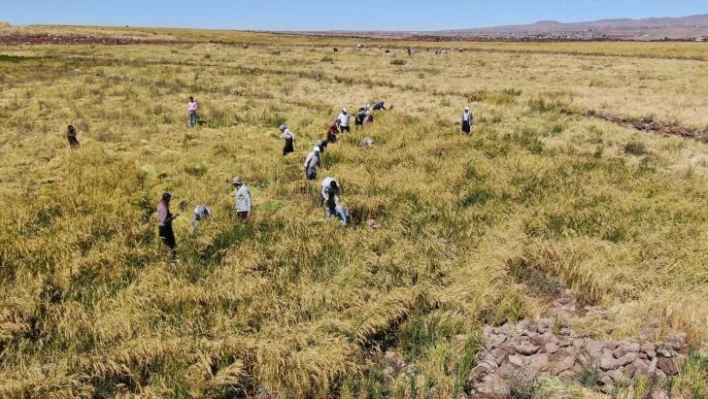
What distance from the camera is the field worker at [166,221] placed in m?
10.4

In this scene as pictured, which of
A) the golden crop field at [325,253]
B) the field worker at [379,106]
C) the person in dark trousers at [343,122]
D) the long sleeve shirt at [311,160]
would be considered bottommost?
the golden crop field at [325,253]

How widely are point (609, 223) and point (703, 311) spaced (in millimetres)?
3828

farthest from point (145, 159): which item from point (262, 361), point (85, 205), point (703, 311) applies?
point (703, 311)

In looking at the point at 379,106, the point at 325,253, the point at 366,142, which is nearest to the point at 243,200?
the point at 325,253

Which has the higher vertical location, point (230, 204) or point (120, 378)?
point (230, 204)

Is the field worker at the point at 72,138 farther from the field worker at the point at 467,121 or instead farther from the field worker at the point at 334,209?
the field worker at the point at 467,121

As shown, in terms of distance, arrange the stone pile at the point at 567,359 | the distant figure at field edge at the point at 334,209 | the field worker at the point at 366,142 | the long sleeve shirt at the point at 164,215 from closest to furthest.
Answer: the stone pile at the point at 567,359, the long sleeve shirt at the point at 164,215, the distant figure at field edge at the point at 334,209, the field worker at the point at 366,142

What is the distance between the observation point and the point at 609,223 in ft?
37.5

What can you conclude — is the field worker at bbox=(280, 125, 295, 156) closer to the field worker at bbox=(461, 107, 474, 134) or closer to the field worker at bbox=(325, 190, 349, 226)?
the field worker at bbox=(325, 190, 349, 226)

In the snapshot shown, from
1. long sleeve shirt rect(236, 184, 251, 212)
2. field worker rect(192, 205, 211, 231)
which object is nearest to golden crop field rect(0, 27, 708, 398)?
field worker rect(192, 205, 211, 231)

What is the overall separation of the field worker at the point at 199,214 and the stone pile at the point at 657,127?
70.0ft

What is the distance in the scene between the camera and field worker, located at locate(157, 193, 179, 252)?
10.4 m

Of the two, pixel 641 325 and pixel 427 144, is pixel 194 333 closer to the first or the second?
pixel 641 325

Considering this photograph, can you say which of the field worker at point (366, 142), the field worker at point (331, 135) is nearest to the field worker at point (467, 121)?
the field worker at point (366, 142)
